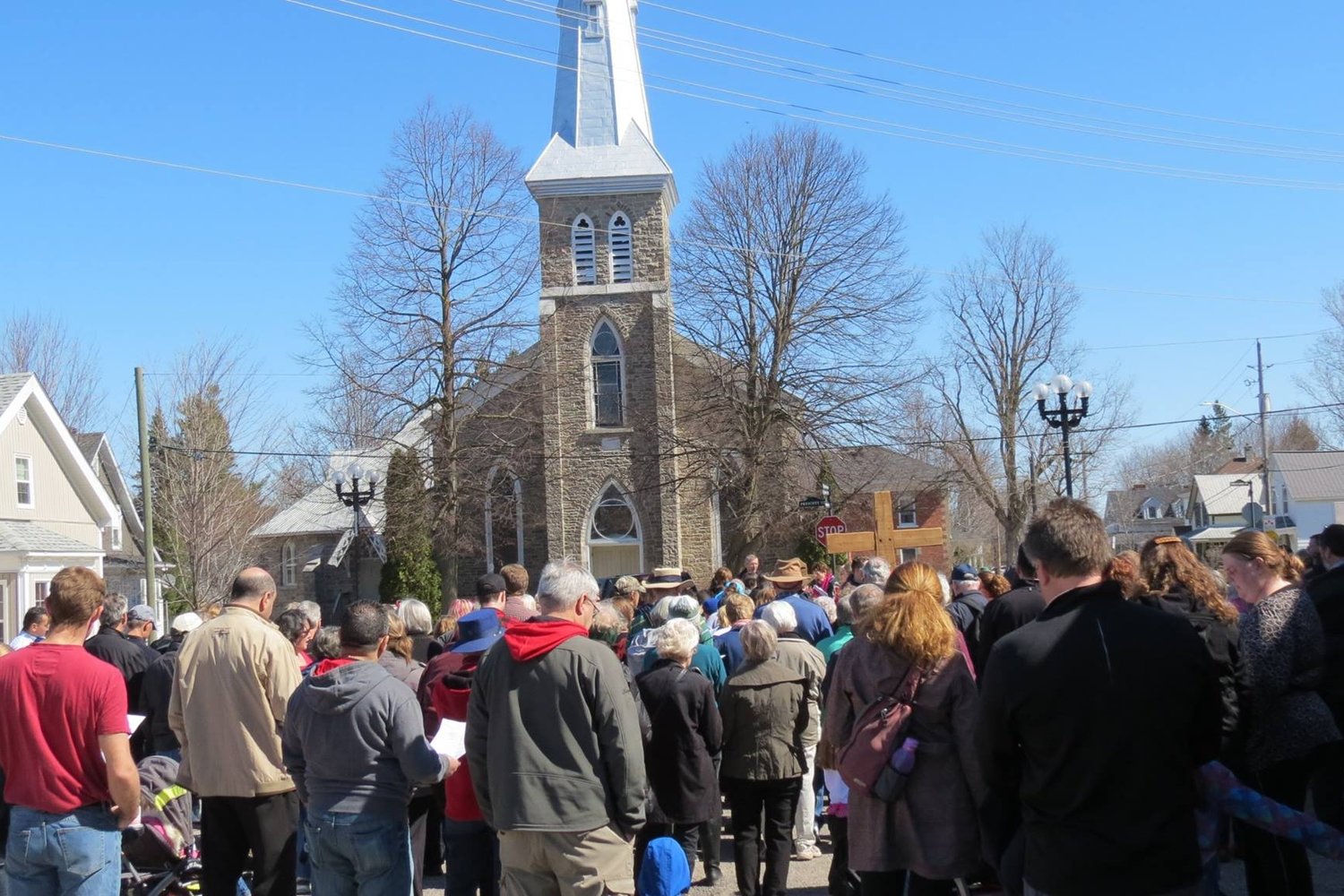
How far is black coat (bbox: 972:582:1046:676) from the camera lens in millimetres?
7164

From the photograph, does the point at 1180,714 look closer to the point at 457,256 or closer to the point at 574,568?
the point at 574,568

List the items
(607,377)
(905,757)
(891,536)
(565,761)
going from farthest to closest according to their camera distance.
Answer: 1. (607,377)
2. (891,536)
3. (565,761)
4. (905,757)

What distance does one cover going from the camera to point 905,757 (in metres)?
4.77

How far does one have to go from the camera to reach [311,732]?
5.49 meters

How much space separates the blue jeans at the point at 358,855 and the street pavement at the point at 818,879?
271 centimetres

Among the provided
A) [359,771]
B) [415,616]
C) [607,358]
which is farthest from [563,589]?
[607,358]

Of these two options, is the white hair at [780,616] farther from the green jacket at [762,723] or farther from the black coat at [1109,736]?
the black coat at [1109,736]

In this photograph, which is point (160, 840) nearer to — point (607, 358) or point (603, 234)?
point (607, 358)

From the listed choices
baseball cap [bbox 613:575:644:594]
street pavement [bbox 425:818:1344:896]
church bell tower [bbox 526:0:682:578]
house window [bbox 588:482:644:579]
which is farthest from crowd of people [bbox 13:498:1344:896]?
house window [bbox 588:482:644:579]

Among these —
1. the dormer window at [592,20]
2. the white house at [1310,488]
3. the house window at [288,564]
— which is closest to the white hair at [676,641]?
the dormer window at [592,20]

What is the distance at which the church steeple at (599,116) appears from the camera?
121 ft

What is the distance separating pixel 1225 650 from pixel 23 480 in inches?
1119

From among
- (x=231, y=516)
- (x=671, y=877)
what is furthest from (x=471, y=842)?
(x=231, y=516)

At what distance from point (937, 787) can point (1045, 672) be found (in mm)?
1276
